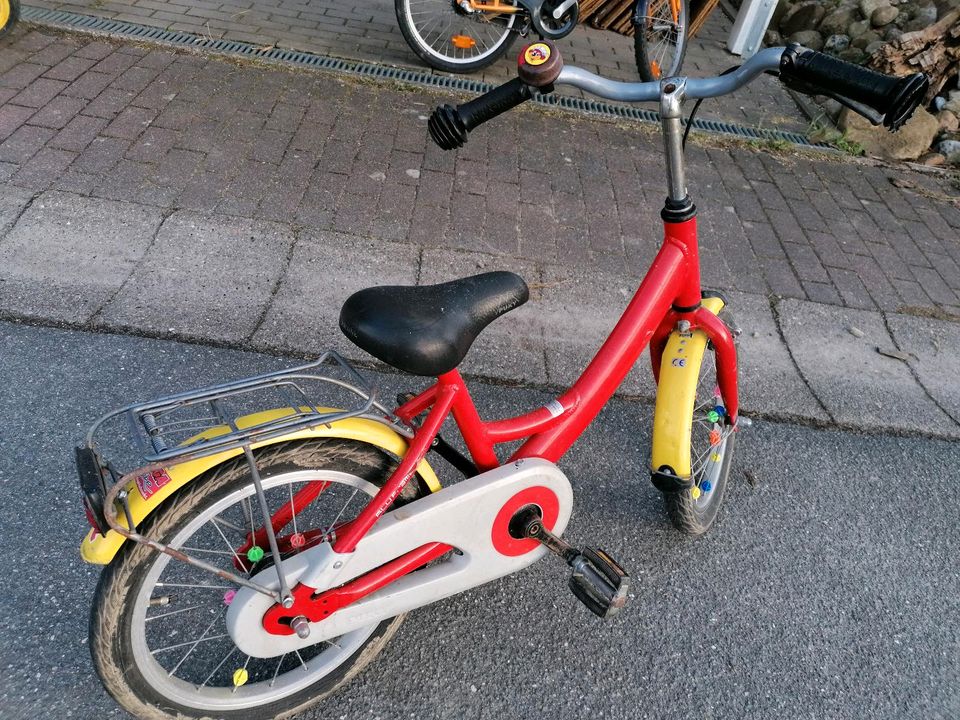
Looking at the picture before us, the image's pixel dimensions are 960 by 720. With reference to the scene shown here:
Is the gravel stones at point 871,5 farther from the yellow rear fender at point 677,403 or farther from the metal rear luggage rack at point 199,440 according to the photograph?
the metal rear luggage rack at point 199,440

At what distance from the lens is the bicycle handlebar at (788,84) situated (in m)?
1.47

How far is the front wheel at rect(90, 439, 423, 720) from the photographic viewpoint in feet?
4.81

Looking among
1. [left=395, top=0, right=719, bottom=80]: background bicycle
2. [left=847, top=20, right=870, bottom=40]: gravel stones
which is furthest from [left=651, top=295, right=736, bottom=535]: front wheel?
[left=847, top=20, right=870, bottom=40]: gravel stones

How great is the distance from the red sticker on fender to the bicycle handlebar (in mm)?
892

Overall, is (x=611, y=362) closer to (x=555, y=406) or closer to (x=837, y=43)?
(x=555, y=406)

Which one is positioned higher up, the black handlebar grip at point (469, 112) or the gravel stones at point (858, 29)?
the black handlebar grip at point (469, 112)

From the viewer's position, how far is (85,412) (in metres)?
2.46

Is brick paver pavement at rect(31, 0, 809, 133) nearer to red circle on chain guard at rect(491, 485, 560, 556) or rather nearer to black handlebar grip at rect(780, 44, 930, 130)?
black handlebar grip at rect(780, 44, 930, 130)

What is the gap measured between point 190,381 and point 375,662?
1265 millimetres

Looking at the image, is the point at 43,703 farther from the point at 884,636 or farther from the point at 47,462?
the point at 884,636

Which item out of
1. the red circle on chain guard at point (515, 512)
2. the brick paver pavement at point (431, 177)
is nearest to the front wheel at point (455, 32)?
the brick paver pavement at point (431, 177)

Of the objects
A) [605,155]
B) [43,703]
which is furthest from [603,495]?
[605,155]

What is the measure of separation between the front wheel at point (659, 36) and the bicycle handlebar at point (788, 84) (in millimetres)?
3623

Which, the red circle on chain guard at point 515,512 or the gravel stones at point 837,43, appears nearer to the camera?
the red circle on chain guard at point 515,512
